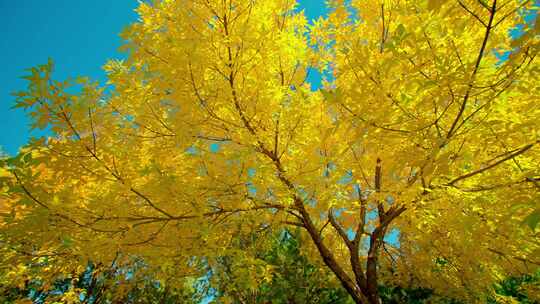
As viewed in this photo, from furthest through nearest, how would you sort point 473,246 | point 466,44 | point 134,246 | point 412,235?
point 412,235 → point 473,246 → point 134,246 → point 466,44

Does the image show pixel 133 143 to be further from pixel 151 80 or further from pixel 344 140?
pixel 344 140

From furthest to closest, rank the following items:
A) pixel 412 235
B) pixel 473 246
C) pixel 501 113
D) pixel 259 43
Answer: pixel 412 235 < pixel 473 246 < pixel 259 43 < pixel 501 113

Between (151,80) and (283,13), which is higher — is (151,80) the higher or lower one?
the lower one

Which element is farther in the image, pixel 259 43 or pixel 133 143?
pixel 133 143

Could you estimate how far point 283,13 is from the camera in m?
4.23

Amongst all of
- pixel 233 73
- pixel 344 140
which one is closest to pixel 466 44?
pixel 344 140

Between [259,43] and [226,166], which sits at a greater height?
[259,43]

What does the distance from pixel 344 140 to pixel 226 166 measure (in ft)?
5.05

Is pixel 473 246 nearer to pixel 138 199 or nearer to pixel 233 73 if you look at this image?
pixel 233 73

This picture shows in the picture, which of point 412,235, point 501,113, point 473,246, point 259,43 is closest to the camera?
point 501,113

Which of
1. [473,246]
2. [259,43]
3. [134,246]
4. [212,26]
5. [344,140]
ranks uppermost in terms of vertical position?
[212,26]

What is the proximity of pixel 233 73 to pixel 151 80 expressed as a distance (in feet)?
3.33

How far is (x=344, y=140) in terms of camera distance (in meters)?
3.96

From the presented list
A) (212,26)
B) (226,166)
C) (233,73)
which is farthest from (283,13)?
(226,166)
